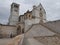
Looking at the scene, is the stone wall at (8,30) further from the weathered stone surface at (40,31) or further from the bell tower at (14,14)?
the weathered stone surface at (40,31)

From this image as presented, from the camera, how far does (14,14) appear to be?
1583 inches

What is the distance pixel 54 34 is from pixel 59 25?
1685mm

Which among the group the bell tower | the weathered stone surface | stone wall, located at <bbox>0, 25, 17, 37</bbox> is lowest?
stone wall, located at <bbox>0, 25, 17, 37</bbox>

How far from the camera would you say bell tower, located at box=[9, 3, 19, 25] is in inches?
1566

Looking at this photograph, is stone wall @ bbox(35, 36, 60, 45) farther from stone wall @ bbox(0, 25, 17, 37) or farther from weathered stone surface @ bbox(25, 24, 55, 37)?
stone wall @ bbox(0, 25, 17, 37)

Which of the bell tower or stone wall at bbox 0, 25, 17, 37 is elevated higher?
the bell tower

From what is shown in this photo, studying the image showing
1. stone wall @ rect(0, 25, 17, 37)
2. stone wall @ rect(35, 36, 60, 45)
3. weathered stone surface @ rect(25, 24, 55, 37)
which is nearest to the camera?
stone wall @ rect(35, 36, 60, 45)

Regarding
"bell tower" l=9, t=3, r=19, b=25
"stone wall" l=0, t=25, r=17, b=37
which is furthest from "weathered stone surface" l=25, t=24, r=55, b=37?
"bell tower" l=9, t=3, r=19, b=25

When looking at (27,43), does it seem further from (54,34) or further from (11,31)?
(11,31)

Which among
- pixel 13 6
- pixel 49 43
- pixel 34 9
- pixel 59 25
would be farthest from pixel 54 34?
pixel 13 6

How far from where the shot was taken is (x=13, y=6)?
39969mm

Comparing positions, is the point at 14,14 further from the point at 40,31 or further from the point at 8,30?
the point at 40,31

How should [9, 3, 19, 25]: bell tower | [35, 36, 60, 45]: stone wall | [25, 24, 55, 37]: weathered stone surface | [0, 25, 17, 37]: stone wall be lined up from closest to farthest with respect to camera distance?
[35, 36, 60, 45]: stone wall → [25, 24, 55, 37]: weathered stone surface → [0, 25, 17, 37]: stone wall → [9, 3, 19, 25]: bell tower

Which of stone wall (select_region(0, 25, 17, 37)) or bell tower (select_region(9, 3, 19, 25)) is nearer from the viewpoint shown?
stone wall (select_region(0, 25, 17, 37))
